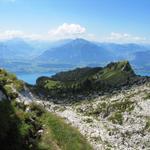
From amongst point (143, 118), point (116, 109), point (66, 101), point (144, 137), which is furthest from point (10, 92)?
point (66, 101)

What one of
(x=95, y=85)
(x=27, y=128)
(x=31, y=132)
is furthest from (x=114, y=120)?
(x=95, y=85)

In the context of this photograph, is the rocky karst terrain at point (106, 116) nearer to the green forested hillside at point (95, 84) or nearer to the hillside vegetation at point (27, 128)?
the hillside vegetation at point (27, 128)

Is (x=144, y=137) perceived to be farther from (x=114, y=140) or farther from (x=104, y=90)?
(x=104, y=90)

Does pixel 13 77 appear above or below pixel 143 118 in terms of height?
above

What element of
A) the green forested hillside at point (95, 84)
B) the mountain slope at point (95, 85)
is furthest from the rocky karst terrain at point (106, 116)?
the green forested hillside at point (95, 84)

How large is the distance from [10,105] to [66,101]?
96794 millimetres

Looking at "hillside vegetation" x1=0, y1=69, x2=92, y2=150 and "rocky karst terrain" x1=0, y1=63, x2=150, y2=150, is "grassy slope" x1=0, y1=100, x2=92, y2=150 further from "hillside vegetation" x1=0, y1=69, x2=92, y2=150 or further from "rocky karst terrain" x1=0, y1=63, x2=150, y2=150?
"rocky karst terrain" x1=0, y1=63, x2=150, y2=150

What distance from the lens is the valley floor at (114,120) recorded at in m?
44.7

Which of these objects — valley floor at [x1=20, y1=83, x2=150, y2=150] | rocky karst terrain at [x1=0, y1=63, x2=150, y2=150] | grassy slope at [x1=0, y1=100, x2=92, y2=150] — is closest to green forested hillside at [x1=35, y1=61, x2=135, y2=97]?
rocky karst terrain at [x1=0, y1=63, x2=150, y2=150]

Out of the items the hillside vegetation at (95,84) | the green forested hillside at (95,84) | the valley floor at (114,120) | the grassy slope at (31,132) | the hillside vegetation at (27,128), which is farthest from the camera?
the green forested hillside at (95,84)

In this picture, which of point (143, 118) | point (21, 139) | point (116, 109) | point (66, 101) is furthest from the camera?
point (66, 101)

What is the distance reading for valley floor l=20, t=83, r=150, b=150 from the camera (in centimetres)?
4466

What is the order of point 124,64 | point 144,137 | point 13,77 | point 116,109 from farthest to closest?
point 124,64, point 116,109, point 144,137, point 13,77

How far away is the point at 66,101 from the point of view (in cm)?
12544
